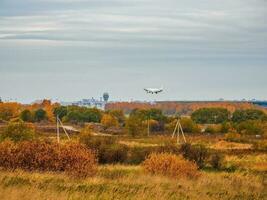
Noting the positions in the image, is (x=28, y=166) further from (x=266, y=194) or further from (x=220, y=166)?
(x=220, y=166)

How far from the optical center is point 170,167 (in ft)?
102

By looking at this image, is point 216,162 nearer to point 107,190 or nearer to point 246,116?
point 107,190

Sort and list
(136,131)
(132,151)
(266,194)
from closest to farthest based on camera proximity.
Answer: (266,194) < (132,151) < (136,131)

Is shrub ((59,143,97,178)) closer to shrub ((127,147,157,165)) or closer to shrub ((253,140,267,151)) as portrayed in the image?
shrub ((127,147,157,165))

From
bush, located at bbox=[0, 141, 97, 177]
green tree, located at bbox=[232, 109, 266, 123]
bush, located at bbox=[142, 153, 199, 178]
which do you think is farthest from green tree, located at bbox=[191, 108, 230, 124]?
bush, located at bbox=[0, 141, 97, 177]

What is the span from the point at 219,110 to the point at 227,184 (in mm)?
153045

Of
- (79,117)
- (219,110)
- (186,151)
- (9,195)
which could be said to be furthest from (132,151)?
(219,110)

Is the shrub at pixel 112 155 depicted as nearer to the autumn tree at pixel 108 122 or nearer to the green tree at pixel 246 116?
the autumn tree at pixel 108 122

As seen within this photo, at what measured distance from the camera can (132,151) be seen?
52.3 metres

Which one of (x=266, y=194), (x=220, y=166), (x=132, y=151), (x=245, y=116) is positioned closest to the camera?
(x=266, y=194)

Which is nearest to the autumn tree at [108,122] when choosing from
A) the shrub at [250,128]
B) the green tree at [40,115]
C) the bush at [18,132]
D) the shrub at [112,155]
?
the shrub at [250,128]

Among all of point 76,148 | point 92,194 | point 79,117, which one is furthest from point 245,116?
point 92,194

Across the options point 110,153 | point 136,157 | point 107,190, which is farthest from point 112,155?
point 107,190

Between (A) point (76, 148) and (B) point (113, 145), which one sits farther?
(B) point (113, 145)
